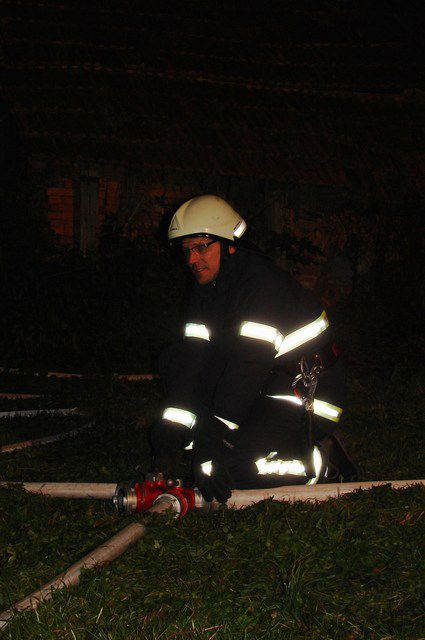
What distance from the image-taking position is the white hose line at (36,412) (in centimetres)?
611

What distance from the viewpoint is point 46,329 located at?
31.5 ft

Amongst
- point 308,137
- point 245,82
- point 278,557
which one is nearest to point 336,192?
point 308,137

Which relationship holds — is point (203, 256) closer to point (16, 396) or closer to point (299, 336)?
point (299, 336)

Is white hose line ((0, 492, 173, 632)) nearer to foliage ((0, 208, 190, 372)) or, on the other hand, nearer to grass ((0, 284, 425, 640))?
grass ((0, 284, 425, 640))

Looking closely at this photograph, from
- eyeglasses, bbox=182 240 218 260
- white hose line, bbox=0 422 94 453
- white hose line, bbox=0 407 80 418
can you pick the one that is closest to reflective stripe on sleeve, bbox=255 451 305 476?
eyeglasses, bbox=182 240 218 260

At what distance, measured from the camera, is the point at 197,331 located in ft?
14.0

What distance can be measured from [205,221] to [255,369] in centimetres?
92

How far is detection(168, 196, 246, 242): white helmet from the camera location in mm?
4086

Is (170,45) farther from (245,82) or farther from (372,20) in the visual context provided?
(372,20)

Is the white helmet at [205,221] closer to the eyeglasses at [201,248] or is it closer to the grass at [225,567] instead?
the eyeglasses at [201,248]

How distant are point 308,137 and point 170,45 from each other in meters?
2.59

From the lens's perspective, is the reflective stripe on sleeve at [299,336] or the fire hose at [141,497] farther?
the reflective stripe on sleeve at [299,336]

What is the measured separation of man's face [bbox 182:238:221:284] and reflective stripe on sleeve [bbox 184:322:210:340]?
0.98 feet

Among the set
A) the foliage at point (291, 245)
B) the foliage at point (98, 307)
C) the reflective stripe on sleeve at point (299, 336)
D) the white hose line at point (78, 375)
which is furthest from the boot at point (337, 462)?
the foliage at point (291, 245)
